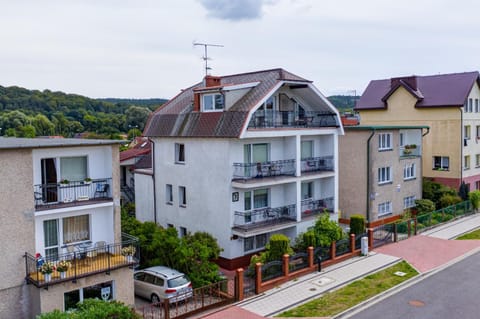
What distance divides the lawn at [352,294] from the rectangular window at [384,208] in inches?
348

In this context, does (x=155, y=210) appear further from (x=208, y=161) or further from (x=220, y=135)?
(x=220, y=135)

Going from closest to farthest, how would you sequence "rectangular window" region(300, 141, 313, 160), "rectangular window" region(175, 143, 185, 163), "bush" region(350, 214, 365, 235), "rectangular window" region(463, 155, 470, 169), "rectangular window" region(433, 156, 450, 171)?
"bush" region(350, 214, 365, 235) < "rectangular window" region(175, 143, 185, 163) < "rectangular window" region(300, 141, 313, 160) < "rectangular window" region(433, 156, 450, 171) < "rectangular window" region(463, 155, 470, 169)

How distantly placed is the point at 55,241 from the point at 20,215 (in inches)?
78.0

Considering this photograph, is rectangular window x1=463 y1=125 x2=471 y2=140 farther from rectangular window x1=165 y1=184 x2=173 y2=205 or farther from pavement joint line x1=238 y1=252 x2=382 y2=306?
rectangular window x1=165 y1=184 x2=173 y2=205

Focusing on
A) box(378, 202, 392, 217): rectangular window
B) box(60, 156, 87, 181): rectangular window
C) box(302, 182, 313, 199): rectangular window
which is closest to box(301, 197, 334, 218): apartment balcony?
box(302, 182, 313, 199): rectangular window

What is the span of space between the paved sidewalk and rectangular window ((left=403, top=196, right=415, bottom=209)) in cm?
317

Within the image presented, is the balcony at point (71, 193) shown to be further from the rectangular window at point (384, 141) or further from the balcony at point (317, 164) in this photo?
the rectangular window at point (384, 141)

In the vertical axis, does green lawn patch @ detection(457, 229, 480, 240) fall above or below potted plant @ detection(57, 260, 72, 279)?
below

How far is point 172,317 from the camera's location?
17422 mm

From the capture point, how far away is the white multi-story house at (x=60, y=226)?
15999 millimetres

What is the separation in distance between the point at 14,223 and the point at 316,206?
17261 mm

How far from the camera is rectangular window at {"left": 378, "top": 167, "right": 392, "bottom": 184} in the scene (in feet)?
105

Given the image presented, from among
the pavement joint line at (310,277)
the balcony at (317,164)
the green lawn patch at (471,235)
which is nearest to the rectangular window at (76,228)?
the pavement joint line at (310,277)

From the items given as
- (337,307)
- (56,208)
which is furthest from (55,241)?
(337,307)
